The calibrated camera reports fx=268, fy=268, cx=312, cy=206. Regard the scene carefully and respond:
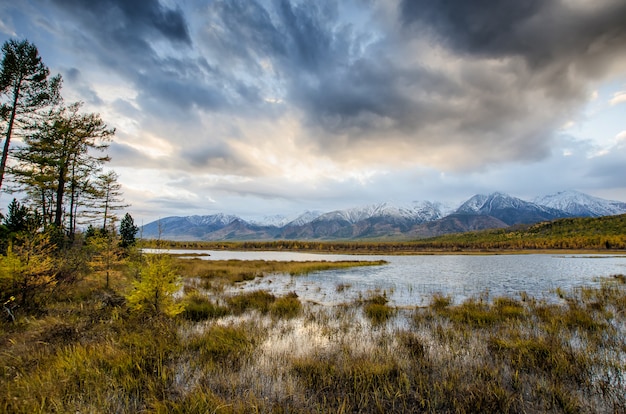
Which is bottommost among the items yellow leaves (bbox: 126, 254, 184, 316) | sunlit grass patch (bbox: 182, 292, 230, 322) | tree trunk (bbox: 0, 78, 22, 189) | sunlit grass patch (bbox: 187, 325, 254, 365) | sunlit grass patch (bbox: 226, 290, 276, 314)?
sunlit grass patch (bbox: 226, 290, 276, 314)

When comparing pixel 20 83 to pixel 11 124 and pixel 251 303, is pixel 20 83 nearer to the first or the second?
pixel 11 124

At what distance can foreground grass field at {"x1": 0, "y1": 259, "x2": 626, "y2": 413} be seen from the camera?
589cm

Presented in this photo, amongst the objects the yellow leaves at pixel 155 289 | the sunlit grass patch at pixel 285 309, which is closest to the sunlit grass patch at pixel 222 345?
the yellow leaves at pixel 155 289

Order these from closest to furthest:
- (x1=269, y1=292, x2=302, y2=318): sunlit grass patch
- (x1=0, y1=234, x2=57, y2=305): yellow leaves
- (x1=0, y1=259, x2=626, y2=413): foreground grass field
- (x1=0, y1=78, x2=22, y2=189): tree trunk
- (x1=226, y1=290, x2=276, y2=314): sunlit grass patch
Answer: (x1=0, y1=259, x2=626, y2=413): foreground grass field < (x1=0, y1=234, x2=57, y2=305): yellow leaves < (x1=269, y1=292, x2=302, y2=318): sunlit grass patch < (x1=226, y1=290, x2=276, y2=314): sunlit grass patch < (x1=0, y1=78, x2=22, y2=189): tree trunk

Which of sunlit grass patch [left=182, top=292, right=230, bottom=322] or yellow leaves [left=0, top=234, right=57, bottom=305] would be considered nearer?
yellow leaves [left=0, top=234, right=57, bottom=305]

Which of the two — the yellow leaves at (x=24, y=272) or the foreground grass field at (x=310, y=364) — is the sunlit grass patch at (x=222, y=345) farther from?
the yellow leaves at (x=24, y=272)

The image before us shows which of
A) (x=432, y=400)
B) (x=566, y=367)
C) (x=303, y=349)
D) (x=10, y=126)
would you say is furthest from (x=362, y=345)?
(x=10, y=126)

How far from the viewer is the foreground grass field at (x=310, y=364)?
5.89m

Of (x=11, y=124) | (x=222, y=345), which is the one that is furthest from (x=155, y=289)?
(x=11, y=124)

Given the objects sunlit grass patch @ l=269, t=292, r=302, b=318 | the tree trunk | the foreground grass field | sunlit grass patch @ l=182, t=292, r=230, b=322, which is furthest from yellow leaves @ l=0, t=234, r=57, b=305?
the tree trunk

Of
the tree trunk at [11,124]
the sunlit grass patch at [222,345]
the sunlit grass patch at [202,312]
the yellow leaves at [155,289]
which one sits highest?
the tree trunk at [11,124]

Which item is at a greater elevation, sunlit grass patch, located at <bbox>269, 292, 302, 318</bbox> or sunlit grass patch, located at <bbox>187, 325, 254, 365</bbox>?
sunlit grass patch, located at <bbox>187, 325, 254, 365</bbox>

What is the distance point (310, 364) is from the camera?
7676 millimetres

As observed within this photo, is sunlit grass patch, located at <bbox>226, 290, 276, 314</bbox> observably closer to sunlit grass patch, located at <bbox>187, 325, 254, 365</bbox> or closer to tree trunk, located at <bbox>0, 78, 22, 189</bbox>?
sunlit grass patch, located at <bbox>187, 325, 254, 365</bbox>
